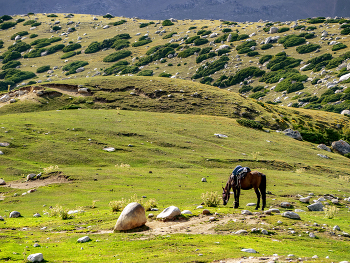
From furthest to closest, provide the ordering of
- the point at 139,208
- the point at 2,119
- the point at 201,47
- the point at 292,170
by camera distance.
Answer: the point at 201,47 < the point at 2,119 < the point at 292,170 < the point at 139,208

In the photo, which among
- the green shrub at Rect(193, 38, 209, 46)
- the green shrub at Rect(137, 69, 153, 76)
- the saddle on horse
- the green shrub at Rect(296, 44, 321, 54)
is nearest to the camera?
the saddle on horse

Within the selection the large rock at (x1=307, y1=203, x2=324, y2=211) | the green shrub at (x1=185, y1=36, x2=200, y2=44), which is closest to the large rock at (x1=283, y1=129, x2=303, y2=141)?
the large rock at (x1=307, y1=203, x2=324, y2=211)

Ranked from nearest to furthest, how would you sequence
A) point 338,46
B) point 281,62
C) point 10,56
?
point 338,46, point 281,62, point 10,56

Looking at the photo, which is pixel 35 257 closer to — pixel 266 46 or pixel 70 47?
pixel 266 46

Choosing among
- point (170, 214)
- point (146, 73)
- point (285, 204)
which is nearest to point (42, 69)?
point (146, 73)

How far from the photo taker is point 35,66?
128375 millimetres

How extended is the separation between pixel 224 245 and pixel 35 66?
13194 cm

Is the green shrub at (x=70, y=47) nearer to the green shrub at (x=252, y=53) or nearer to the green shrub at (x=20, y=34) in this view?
the green shrub at (x=20, y=34)

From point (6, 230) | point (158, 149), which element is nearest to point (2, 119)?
point (158, 149)

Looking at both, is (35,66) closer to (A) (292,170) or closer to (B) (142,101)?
(B) (142,101)

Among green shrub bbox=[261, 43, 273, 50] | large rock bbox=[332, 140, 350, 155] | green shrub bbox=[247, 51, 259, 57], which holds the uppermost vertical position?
green shrub bbox=[261, 43, 273, 50]

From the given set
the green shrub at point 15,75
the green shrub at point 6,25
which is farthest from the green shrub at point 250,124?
the green shrub at point 6,25

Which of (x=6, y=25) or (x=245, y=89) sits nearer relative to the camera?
(x=245, y=89)

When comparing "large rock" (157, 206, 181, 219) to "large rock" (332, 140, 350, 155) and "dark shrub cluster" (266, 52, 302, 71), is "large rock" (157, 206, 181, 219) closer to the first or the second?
"large rock" (332, 140, 350, 155)
